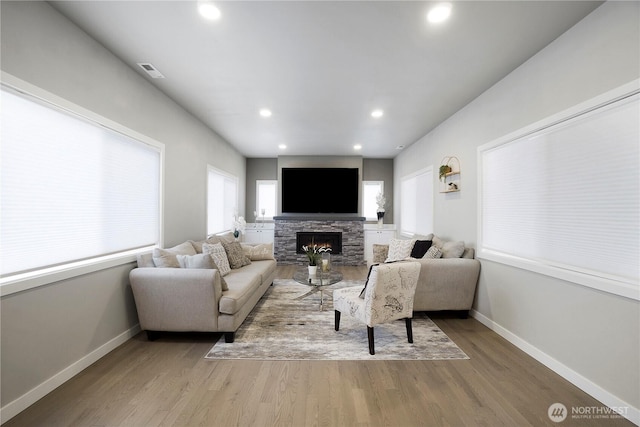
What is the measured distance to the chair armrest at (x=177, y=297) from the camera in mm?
2680

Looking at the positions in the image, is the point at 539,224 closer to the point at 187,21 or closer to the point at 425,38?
the point at 425,38

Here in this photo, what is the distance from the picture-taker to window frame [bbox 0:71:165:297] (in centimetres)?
180

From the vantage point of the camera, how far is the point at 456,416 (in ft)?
5.98

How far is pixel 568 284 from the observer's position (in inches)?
89.0

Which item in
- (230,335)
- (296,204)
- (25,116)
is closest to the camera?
(25,116)

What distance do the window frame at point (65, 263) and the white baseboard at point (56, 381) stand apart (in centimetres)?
70

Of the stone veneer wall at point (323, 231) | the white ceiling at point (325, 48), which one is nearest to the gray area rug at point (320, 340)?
the white ceiling at point (325, 48)

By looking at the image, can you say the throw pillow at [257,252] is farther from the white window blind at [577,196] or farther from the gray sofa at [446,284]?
the white window blind at [577,196]

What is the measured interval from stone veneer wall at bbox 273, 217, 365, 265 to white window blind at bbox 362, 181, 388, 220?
65 centimetres

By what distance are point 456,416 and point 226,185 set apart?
5718 mm

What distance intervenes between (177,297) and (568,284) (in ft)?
11.2

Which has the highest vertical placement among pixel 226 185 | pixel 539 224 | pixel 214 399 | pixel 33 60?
pixel 33 60

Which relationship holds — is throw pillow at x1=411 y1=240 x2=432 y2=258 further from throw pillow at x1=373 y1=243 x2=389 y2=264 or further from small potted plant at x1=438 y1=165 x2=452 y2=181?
small potted plant at x1=438 y1=165 x2=452 y2=181

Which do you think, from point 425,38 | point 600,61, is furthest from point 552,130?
point 425,38
